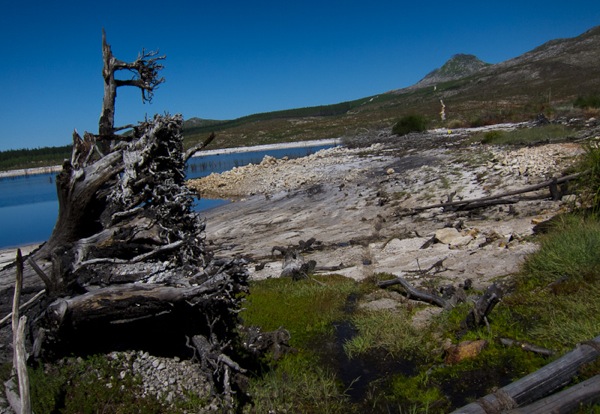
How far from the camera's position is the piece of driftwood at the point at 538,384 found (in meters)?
4.22

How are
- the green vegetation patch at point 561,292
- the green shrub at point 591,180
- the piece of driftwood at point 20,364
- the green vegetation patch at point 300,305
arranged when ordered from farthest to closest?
the green shrub at point 591,180 → the green vegetation patch at point 300,305 → the green vegetation patch at point 561,292 → the piece of driftwood at point 20,364

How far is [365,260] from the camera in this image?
35.2 ft

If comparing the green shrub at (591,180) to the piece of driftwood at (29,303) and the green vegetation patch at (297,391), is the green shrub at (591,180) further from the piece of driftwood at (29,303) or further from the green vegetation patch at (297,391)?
the piece of driftwood at (29,303)

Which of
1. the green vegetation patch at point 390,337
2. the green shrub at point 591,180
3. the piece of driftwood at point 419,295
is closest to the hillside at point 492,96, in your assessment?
the green shrub at point 591,180

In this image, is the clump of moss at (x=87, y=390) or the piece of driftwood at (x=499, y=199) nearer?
the clump of moss at (x=87, y=390)

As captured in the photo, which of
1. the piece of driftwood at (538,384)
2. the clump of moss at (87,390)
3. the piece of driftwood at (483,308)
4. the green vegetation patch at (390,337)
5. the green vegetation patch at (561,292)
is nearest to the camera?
the piece of driftwood at (538,384)

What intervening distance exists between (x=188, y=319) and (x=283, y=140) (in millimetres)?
93979

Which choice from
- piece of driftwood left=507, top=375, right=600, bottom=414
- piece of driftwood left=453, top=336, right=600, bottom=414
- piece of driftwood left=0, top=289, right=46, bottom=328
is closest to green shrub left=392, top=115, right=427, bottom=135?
piece of driftwood left=453, top=336, right=600, bottom=414

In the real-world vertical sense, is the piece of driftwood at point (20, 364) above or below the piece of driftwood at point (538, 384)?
above

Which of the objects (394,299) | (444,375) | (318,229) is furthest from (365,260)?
(444,375)

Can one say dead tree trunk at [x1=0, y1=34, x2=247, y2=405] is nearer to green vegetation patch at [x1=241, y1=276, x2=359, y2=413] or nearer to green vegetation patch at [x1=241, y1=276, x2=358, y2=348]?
green vegetation patch at [x1=241, y1=276, x2=359, y2=413]

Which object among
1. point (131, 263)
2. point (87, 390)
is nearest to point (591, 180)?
point (131, 263)

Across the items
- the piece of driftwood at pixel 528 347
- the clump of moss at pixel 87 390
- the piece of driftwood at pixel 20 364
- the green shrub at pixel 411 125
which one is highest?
the green shrub at pixel 411 125

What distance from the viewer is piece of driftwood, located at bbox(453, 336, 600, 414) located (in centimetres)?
422
